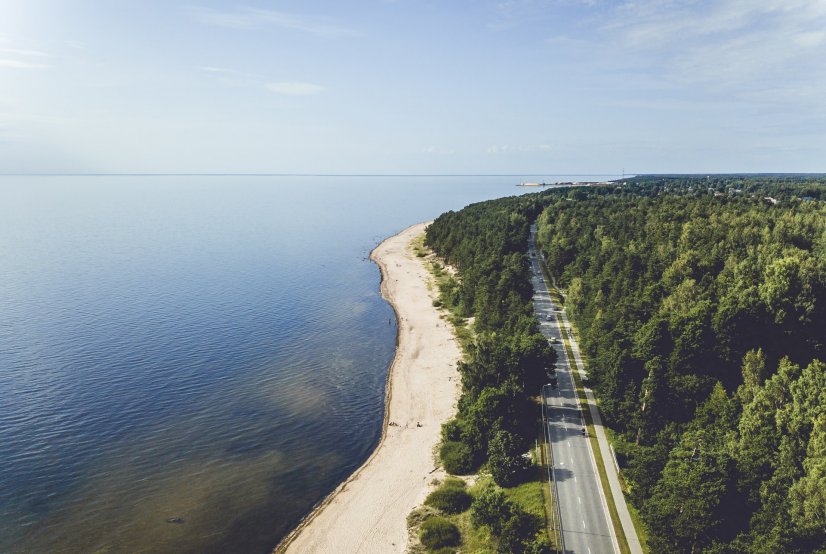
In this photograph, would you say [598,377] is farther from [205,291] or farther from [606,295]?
[205,291]

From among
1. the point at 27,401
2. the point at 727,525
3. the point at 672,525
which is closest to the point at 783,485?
the point at 727,525

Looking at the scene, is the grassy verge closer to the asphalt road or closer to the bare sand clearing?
the bare sand clearing

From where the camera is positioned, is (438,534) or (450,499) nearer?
(438,534)

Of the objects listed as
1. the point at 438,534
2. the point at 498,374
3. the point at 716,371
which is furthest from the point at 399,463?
the point at 716,371

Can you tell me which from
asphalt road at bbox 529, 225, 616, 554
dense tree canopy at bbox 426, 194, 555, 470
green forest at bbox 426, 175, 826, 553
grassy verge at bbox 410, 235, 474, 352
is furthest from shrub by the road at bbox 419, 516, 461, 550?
grassy verge at bbox 410, 235, 474, 352

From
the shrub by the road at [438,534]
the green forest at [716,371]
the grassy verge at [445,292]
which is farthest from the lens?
the grassy verge at [445,292]

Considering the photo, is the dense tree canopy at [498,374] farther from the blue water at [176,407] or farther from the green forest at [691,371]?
the blue water at [176,407]

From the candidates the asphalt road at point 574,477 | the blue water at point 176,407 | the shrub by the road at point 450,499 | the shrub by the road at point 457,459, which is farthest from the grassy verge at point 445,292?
the shrub by the road at point 450,499

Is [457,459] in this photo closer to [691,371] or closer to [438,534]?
[438,534]
